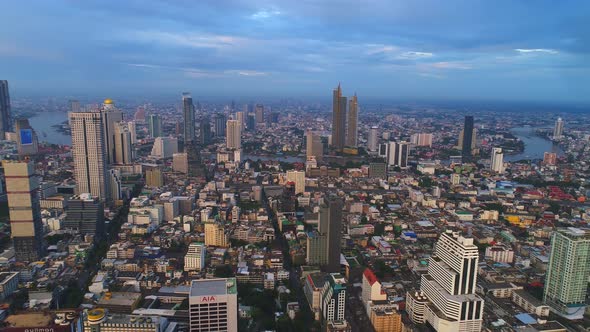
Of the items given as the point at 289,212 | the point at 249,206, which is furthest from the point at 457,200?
the point at 249,206

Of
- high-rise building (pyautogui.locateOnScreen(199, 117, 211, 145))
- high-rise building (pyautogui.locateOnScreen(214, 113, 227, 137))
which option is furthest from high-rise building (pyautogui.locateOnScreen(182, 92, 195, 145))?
high-rise building (pyautogui.locateOnScreen(214, 113, 227, 137))

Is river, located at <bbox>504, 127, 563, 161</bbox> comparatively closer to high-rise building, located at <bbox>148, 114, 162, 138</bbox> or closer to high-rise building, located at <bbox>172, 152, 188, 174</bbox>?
high-rise building, located at <bbox>172, 152, 188, 174</bbox>

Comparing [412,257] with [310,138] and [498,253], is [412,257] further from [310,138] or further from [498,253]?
[310,138]

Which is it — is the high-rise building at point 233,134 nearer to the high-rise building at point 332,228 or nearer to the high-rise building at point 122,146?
the high-rise building at point 122,146

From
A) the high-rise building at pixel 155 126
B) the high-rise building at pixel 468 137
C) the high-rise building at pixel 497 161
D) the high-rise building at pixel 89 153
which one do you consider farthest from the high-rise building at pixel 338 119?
the high-rise building at pixel 89 153

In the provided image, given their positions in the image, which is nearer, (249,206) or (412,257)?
(412,257)

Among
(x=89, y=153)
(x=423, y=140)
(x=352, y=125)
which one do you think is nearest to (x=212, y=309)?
(x=89, y=153)
